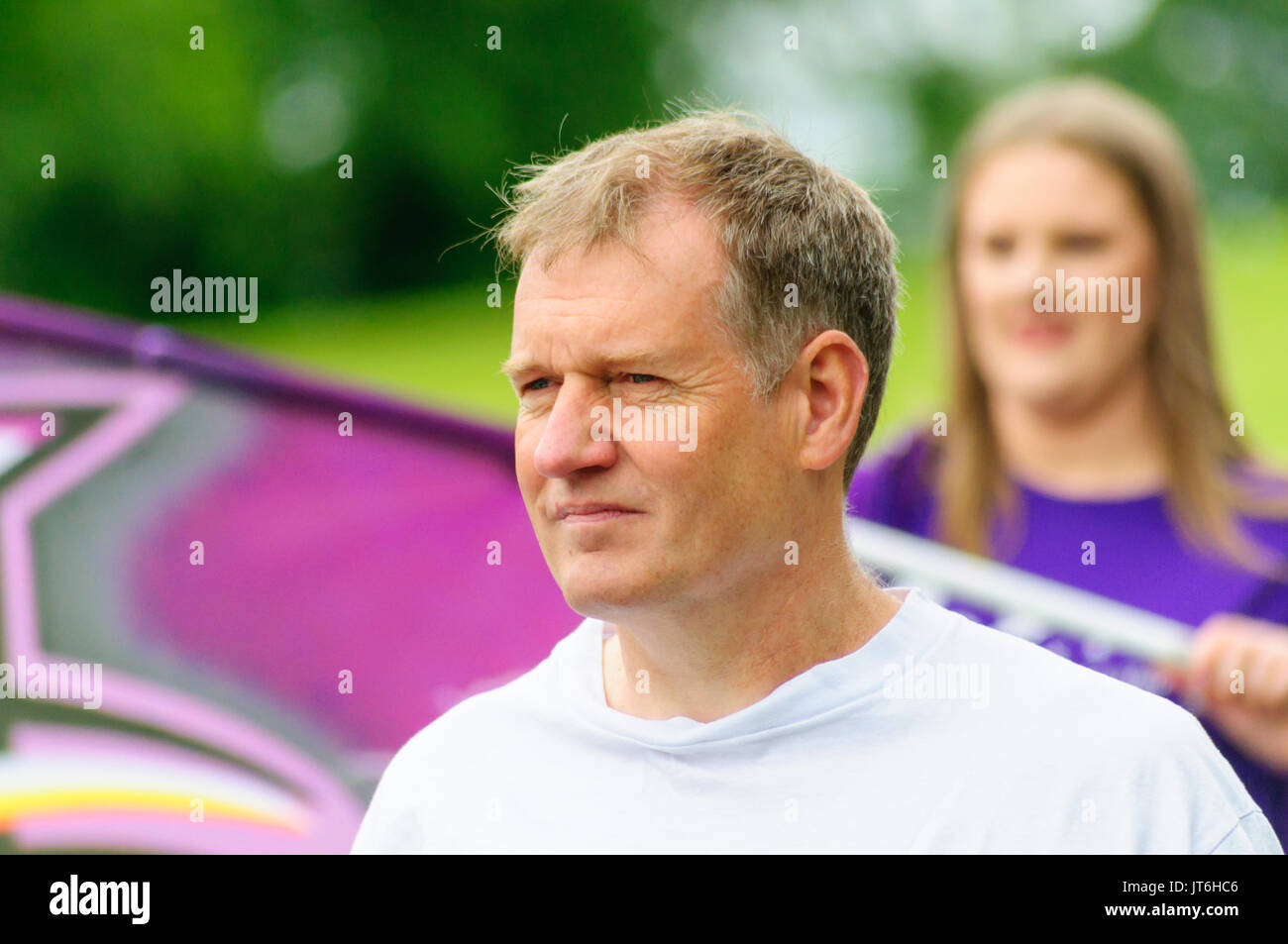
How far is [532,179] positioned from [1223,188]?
68.2 ft

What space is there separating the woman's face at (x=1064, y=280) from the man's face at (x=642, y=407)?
195 centimetres

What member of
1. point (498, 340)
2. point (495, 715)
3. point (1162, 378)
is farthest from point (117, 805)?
point (498, 340)

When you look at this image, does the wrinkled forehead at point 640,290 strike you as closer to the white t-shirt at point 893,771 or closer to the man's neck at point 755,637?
the man's neck at point 755,637

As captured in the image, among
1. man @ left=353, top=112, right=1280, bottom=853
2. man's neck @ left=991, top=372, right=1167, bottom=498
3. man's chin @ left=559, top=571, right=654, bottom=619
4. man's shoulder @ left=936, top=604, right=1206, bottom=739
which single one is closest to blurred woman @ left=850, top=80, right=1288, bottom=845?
man's neck @ left=991, top=372, right=1167, bottom=498

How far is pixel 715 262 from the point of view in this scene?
2018mm

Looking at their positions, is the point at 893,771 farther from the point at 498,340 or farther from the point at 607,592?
the point at 498,340

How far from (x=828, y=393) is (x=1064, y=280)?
181cm

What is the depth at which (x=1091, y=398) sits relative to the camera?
377 cm

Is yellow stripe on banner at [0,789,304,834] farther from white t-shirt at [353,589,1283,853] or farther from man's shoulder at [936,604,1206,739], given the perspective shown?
man's shoulder at [936,604,1206,739]

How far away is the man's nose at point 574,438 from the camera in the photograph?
197cm

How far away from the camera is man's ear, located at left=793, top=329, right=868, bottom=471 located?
6.93ft

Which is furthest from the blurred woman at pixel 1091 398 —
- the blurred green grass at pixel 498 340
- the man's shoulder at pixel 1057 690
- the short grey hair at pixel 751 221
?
the blurred green grass at pixel 498 340

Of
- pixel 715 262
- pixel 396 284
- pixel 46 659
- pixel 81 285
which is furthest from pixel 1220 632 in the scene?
pixel 81 285
